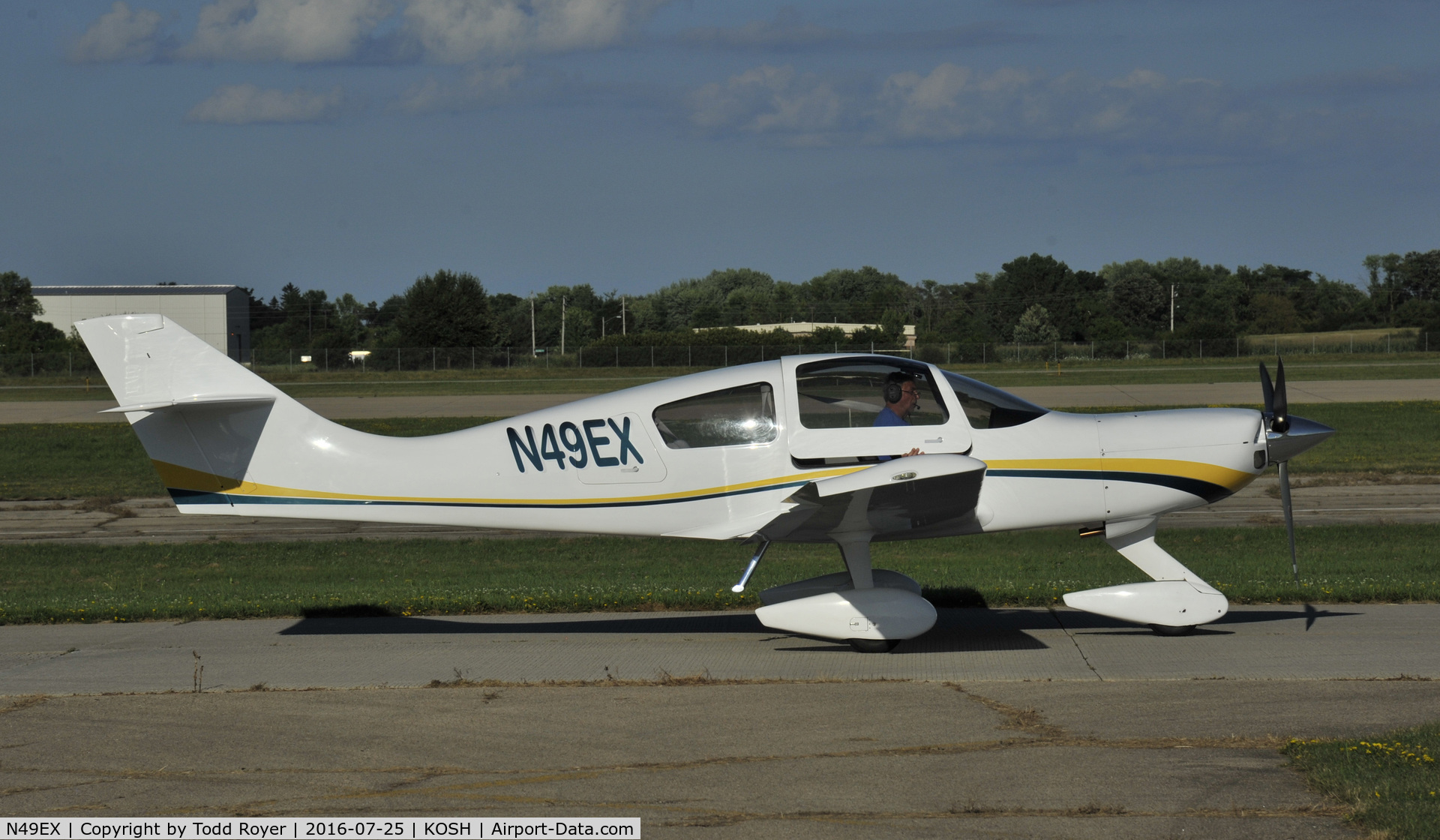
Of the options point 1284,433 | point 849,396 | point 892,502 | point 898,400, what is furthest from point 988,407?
point 1284,433

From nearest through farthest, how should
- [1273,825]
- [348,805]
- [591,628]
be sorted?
[1273,825] < [348,805] < [591,628]

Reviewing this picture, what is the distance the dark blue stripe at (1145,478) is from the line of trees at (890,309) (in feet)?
191

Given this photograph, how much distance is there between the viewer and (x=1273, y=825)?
16.8 feet

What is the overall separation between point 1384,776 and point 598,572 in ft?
31.9

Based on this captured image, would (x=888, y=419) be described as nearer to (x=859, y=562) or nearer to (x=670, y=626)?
(x=859, y=562)

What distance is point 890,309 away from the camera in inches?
5027

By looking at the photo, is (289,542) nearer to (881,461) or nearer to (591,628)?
(591,628)

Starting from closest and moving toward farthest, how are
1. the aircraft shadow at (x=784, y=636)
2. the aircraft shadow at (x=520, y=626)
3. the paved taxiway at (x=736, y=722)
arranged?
the paved taxiway at (x=736, y=722), the aircraft shadow at (x=784, y=636), the aircraft shadow at (x=520, y=626)

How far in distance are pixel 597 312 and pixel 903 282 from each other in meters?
44.1

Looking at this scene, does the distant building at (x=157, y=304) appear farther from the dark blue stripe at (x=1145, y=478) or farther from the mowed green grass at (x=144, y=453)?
the dark blue stripe at (x=1145, y=478)

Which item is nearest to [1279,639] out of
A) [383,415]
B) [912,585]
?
[912,585]

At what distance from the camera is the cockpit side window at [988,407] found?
8.87 metres

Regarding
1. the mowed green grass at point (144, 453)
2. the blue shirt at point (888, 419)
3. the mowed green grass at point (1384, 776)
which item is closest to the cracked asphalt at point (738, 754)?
the mowed green grass at point (1384, 776)

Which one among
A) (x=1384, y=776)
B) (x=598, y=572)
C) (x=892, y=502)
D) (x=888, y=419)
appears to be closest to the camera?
(x=1384, y=776)
